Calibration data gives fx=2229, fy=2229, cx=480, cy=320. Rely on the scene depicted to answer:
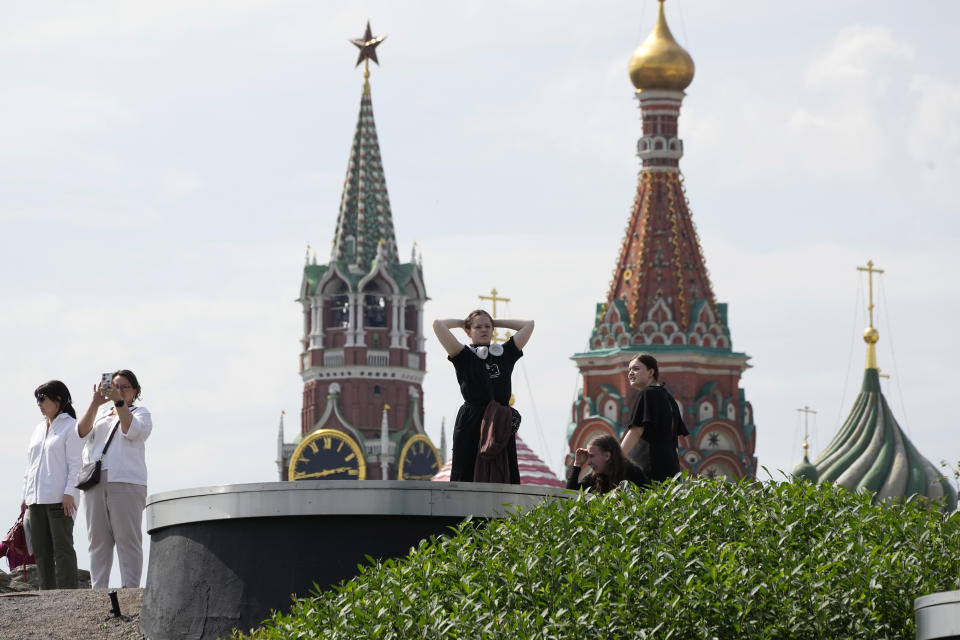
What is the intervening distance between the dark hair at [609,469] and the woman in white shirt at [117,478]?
3.19 m

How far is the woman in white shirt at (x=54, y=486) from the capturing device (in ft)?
46.4

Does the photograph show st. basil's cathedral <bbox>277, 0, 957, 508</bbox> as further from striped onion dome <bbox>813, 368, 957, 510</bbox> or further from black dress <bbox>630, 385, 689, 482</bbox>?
black dress <bbox>630, 385, 689, 482</bbox>

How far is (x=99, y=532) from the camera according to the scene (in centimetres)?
1391

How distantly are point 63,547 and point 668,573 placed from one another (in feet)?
17.1

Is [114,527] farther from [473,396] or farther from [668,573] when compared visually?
Result: [668,573]

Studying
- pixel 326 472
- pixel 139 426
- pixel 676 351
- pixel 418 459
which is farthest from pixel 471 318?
pixel 418 459

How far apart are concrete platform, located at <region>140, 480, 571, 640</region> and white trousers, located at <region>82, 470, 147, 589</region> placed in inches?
45.3

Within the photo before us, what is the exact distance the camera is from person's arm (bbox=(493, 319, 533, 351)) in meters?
12.9

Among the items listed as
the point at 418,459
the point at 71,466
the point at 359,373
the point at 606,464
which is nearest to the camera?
the point at 606,464

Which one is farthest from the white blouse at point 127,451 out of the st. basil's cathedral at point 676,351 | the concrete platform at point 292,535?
the st. basil's cathedral at point 676,351

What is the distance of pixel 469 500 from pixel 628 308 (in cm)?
5768

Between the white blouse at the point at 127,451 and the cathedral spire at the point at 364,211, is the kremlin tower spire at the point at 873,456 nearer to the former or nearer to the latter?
the cathedral spire at the point at 364,211

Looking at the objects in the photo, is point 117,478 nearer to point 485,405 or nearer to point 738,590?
point 485,405

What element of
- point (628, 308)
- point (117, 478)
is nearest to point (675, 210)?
point (628, 308)
